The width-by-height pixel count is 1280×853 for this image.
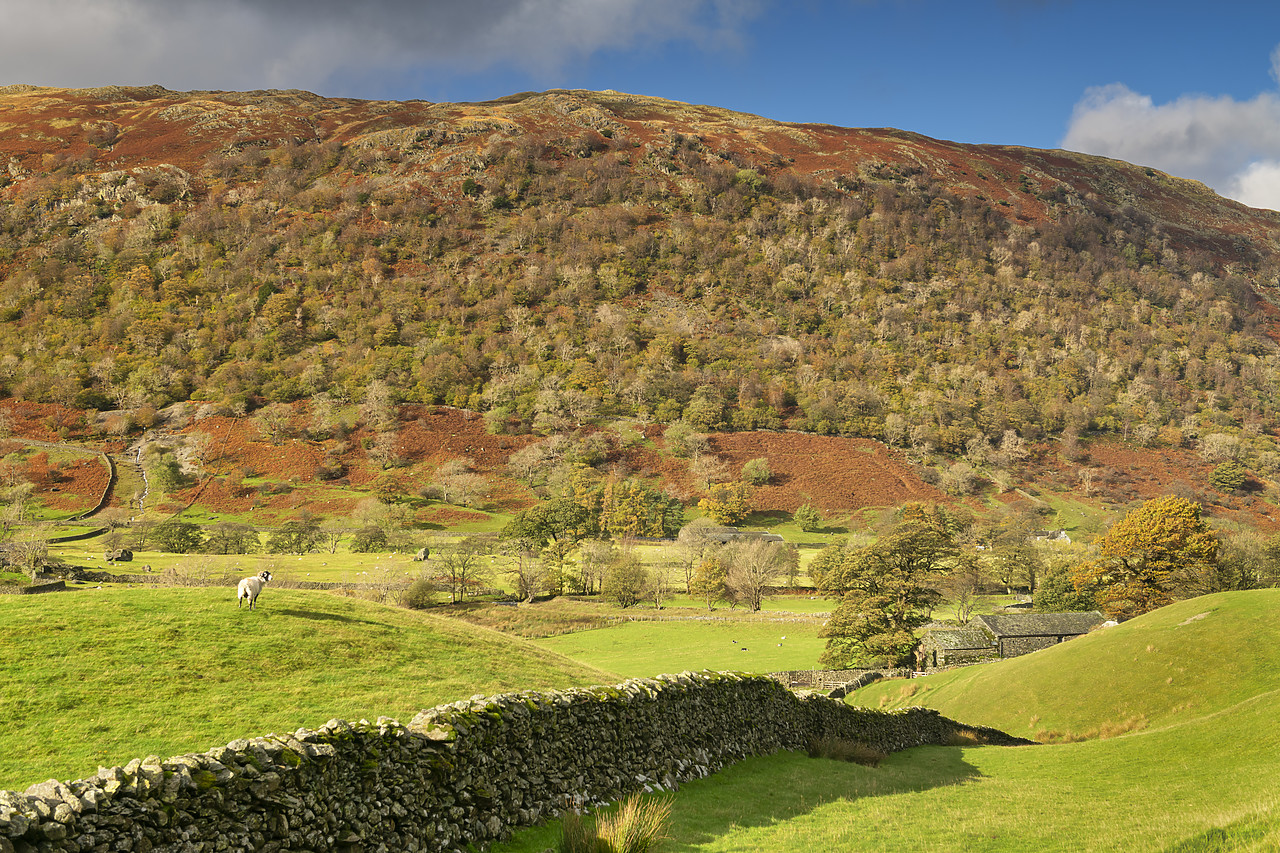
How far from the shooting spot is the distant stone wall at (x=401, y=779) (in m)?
6.14

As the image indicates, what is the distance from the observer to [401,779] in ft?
28.8

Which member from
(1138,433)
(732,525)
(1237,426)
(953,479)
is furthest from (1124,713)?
(1237,426)

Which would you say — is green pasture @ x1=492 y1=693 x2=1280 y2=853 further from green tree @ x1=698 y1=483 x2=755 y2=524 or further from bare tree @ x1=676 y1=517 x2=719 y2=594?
green tree @ x1=698 y1=483 x2=755 y2=524

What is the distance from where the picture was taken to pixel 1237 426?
188m

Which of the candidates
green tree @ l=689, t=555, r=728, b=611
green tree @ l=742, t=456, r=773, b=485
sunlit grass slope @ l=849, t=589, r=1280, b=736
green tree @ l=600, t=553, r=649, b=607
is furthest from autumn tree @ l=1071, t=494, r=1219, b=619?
green tree @ l=742, t=456, r=773, b=485

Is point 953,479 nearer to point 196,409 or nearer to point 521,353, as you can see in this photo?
point 521,353

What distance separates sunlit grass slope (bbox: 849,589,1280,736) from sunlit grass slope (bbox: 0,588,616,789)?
70.1ft

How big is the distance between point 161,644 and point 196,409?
530ft

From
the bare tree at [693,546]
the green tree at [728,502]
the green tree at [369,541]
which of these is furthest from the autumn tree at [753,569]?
the green tree at [369,541]

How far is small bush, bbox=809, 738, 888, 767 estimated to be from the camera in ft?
65.5

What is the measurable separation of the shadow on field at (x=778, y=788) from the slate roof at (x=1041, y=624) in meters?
41.4

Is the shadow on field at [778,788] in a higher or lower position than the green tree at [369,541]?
higher

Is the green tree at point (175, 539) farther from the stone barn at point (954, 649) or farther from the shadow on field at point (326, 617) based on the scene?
the stone barn at point (954, 649)

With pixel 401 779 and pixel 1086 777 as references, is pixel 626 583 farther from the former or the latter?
pixel 401 779
